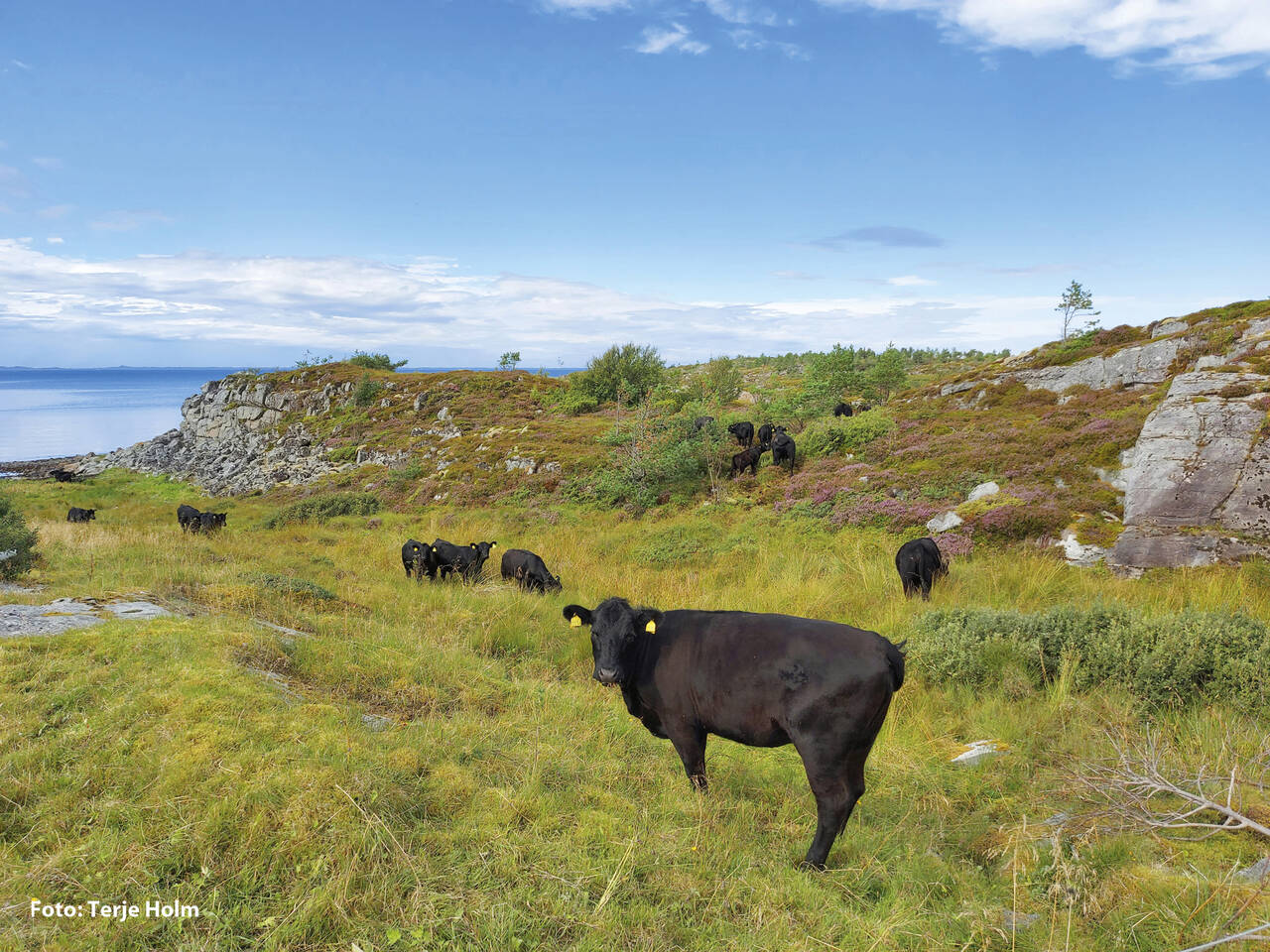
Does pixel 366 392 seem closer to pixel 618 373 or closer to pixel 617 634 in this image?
pixel 618 373

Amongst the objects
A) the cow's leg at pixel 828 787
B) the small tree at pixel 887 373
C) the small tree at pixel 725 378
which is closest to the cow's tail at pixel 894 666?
the cow's leg at pixel 828 787

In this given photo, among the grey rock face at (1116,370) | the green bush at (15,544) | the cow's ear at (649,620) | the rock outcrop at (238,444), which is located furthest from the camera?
the rock outcrop at (238,444)

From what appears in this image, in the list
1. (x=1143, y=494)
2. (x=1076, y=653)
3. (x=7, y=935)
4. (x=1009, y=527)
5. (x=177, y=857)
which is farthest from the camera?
(x=1009, y=527)

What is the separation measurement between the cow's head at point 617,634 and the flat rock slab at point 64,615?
548 centimetres

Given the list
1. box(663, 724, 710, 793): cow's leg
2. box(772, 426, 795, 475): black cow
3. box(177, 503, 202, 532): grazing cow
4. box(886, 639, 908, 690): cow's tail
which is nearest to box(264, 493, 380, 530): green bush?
box(177, 503, 202, 532): grazing cow

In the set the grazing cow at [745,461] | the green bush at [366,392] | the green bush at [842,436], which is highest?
the green bush at [366,392]

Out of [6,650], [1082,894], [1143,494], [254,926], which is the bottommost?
[1082,894]

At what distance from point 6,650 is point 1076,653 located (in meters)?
11.0

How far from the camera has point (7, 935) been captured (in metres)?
2.89

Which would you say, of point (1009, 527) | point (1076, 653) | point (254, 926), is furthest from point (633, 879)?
point (1009, 527)

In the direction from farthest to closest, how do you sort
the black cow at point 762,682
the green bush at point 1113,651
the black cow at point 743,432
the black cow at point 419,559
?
the black cow at point 743,432 → the black cow at point 419,559 → the green bush at point 1113,651 → the black cow at point 762,682

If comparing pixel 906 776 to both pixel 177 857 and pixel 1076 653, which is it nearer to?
pixel 1076 653

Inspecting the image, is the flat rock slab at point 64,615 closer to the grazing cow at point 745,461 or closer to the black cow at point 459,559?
the black cow at point 459,559

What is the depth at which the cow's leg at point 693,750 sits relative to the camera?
533 centimetres
